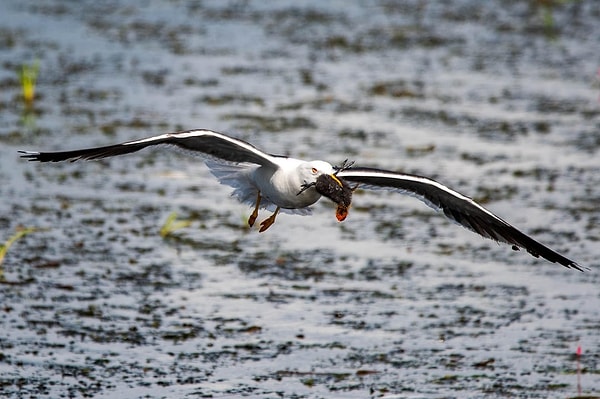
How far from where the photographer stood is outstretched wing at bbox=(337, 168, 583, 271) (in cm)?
659

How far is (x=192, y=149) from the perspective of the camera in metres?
6.77

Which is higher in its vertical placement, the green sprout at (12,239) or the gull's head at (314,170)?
the gull's head at (314,170)

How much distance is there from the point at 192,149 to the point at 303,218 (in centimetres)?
355

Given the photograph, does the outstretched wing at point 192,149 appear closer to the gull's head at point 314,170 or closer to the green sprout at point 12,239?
the gull's head at point 314,170

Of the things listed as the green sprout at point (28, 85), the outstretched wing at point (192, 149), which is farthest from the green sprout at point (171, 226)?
the green sprout at point (28, 85)

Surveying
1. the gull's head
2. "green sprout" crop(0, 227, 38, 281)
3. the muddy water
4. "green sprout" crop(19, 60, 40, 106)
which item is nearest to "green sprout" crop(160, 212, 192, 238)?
the muddy water

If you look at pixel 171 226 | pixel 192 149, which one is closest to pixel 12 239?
pixel 171 226

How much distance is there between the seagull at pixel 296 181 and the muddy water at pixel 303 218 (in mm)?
927

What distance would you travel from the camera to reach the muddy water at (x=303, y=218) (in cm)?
743

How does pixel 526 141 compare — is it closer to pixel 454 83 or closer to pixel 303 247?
pixel 454 83

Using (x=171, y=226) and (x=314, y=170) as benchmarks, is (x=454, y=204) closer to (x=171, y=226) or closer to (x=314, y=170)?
(x=314, y=170)

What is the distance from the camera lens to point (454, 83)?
14.0 metres

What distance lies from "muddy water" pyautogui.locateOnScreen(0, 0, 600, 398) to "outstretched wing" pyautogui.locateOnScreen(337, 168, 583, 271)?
0.89m

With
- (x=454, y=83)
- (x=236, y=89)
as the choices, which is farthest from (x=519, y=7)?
(x=236, y=89)
